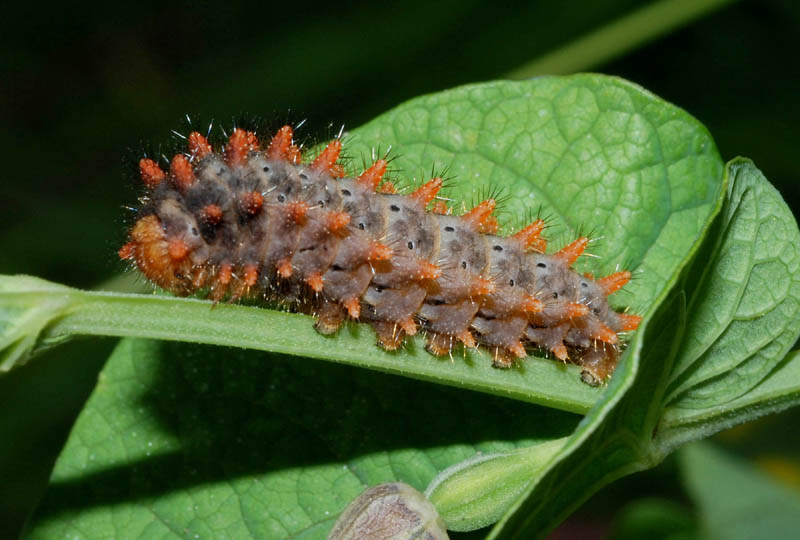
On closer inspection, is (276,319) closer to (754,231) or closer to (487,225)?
(487,225)

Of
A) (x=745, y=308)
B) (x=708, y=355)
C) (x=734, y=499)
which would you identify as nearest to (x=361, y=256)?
(x=708, y=355)

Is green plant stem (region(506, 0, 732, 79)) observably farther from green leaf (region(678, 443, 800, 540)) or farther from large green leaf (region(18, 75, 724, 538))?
green leaf (region(678, 443, 800, 540))

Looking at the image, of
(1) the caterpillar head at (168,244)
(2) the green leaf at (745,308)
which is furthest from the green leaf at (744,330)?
(1) the caterpillar head at (168,244)

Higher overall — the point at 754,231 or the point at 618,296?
the point at 754,231

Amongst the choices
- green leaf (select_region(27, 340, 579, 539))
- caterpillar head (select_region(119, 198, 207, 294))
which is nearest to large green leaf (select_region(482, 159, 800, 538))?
green leaf (select_region(27, 340, 579, 539))

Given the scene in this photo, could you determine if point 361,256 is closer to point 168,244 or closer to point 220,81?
point 168,244

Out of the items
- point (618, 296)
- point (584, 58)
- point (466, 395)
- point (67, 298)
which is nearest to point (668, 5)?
point (584, 58)

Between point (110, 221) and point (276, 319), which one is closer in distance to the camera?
point (276, 319)
